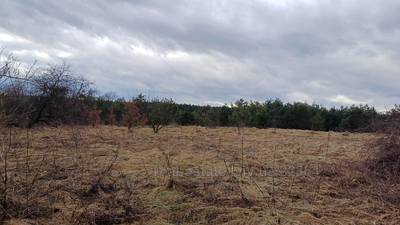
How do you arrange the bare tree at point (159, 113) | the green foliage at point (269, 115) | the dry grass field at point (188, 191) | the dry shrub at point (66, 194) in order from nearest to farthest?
the dry shrub at point (66, 194), the dry grass field at point (188, 191), the bare tree at point (159, 113), the green foliage at point (269, 115)

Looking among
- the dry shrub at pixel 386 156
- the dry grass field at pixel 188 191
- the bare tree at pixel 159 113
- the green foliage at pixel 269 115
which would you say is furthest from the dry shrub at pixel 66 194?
the green foliage at pixel 269 115

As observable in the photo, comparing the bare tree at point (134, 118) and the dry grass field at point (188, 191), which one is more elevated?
the bare tree at point (134, 118)

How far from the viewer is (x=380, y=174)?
8.62 m

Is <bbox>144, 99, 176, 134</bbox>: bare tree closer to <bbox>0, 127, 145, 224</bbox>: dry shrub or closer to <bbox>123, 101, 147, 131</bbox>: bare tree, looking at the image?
<bbox>123, 101, 147, 131</bbox>: bare tree

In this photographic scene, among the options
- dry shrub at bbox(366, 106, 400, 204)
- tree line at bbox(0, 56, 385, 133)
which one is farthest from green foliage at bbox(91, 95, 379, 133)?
dry shrub at bbox(366, 106, 400, 204)

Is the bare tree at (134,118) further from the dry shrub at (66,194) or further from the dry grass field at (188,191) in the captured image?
the dry shrub at (66,194)

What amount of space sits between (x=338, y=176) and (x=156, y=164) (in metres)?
3.44

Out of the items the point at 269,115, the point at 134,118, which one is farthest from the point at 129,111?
the point at 269,115

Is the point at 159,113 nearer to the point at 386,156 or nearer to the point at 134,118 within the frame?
the point at 134,118

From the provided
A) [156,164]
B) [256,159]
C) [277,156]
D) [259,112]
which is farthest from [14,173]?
[259,112]

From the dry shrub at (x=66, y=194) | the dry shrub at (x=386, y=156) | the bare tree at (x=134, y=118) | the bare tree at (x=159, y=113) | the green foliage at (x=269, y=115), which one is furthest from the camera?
the green foliage at (x=269, y=115)

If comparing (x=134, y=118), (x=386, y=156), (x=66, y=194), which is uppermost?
(x=134, y=118)

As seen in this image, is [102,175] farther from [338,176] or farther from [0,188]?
[338,176]

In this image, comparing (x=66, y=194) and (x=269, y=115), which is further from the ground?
(x=269, y=115)
